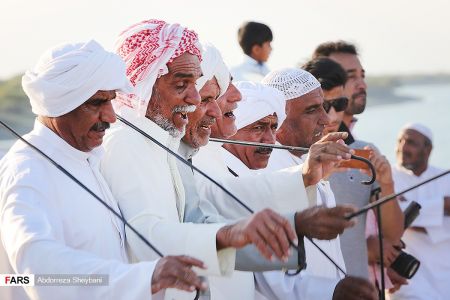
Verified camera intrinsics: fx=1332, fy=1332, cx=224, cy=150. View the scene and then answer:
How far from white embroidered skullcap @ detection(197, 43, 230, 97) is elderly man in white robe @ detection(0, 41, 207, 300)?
984mm

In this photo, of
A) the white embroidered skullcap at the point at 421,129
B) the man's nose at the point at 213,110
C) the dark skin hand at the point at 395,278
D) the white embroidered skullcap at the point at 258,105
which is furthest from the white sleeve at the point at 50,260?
the white embroidered skullcap at the point at 421,129

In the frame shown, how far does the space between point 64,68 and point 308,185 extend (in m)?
1.30

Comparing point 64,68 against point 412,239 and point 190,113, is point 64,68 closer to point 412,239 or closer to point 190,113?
point 190,113

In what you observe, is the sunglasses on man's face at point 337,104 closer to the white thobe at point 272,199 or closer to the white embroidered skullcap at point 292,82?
the white embroidered skullcap at point 292,82

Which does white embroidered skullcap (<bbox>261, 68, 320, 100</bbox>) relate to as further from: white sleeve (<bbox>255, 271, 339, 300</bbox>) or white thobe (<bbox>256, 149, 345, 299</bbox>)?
white sleeve (<bbox>255, 271, 339, 300</bbox>)

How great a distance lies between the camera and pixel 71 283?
4.30 m

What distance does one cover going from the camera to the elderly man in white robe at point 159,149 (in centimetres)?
457

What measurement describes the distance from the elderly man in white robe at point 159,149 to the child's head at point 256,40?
4448 millimetres

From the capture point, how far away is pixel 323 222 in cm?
448

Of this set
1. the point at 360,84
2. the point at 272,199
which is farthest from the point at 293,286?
the point at 360,84

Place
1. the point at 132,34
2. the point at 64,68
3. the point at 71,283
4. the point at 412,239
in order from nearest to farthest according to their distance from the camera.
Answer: the point at 71,283 → the point at 64,68 → the point at 132,34 → the point at 412,239

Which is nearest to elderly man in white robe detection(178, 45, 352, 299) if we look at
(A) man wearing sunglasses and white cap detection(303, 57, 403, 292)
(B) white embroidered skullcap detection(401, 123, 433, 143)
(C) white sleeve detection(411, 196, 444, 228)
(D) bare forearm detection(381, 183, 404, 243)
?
(A) man wearing sunglasses and white cap detection(303, 57, 403, 292)

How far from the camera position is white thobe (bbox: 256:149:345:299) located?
5.73 metres

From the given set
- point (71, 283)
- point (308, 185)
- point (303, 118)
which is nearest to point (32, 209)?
point (71, 283)
